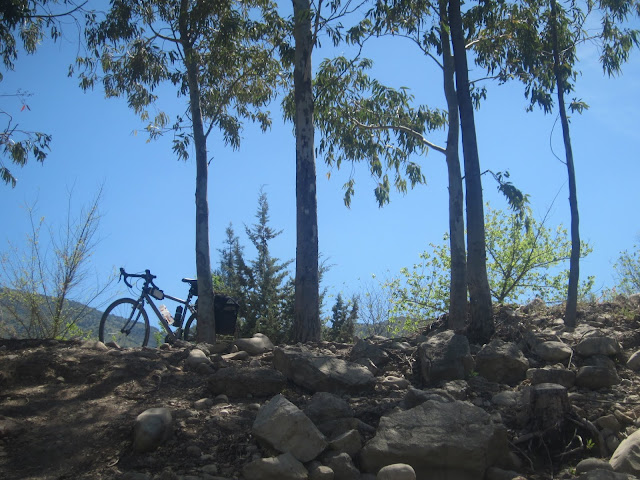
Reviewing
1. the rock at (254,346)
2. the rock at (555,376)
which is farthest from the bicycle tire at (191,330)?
the rock at (555,376)

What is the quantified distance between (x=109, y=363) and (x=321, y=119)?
6834 mm

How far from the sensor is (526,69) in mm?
9562

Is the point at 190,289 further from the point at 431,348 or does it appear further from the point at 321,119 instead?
the point at 431,348

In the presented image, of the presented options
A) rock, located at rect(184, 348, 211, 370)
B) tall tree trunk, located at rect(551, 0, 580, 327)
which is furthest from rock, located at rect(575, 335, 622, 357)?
rock, located at rect(184, 348, 211, 370)

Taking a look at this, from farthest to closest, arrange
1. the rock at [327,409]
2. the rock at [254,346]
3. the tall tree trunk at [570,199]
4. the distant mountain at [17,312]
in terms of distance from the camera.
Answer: the distant mountain at [17,312]
the tall tree trunk at [570,199]
the rock at [254,346]
the rock at [327,409]

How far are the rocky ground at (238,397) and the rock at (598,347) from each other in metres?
0.02

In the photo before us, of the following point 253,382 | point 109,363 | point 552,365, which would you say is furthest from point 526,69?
point 109,363

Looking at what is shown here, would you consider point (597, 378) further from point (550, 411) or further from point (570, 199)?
point (570, 199)

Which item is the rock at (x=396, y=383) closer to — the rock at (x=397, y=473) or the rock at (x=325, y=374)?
the rock at (x=325, y=374)

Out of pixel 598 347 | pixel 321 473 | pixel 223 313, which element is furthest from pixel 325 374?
pixel 223 313

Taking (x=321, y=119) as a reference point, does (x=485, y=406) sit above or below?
below

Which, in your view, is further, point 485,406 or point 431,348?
point 431,348

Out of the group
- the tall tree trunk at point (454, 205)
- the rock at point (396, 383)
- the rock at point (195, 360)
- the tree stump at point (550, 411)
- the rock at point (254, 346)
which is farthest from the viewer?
the tall tree trunk at point (454, 205)

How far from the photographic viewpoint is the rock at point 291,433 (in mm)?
4227
